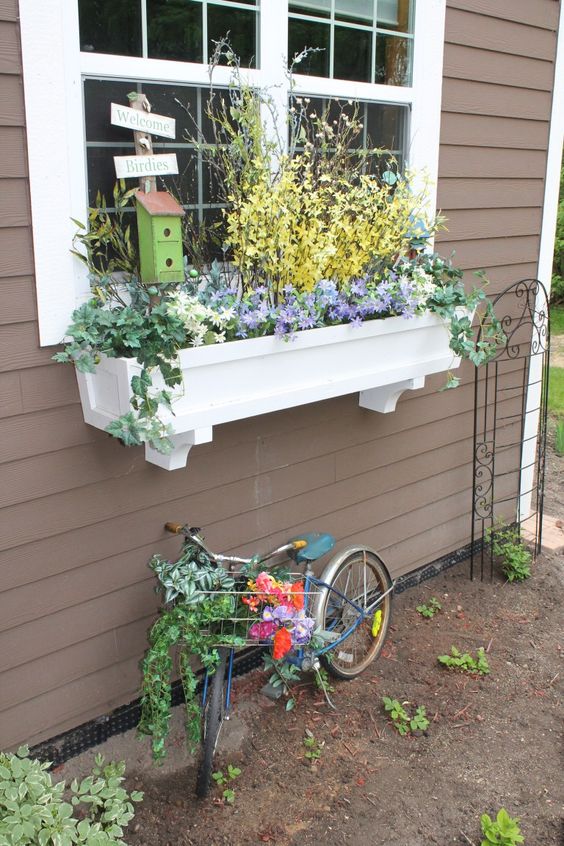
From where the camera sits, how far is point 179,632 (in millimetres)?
2518

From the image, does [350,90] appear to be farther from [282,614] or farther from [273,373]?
[282,614]

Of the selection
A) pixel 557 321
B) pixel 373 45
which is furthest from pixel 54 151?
pixel 557 321

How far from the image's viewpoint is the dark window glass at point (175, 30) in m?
2.48

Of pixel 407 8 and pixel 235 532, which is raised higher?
pixel 407 8

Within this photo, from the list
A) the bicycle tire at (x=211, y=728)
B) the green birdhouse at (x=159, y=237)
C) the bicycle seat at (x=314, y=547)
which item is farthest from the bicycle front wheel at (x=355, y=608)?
the green birdhouse at (x=159, y=237)

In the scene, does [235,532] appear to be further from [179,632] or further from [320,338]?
[320,338]

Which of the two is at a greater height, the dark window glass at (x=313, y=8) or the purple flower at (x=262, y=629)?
the dark window glass at (x=313, y=8)

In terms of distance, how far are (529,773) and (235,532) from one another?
1.37 meters

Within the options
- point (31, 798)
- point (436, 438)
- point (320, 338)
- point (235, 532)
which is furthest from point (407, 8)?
point (31, 798)

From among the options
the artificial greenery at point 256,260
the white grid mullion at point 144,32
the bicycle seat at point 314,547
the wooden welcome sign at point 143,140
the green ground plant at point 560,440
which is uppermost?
the white grid mullion at point 144,32

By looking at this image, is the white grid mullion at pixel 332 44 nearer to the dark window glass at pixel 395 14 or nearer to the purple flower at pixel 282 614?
the dark window glass at pixel 395 14

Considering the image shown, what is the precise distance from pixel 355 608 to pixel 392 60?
2.25 meters

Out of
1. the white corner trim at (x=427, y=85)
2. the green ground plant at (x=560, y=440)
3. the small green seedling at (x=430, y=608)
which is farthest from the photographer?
the green ground plant at (x=560, y=440)

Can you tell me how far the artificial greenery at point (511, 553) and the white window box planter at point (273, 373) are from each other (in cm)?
136
